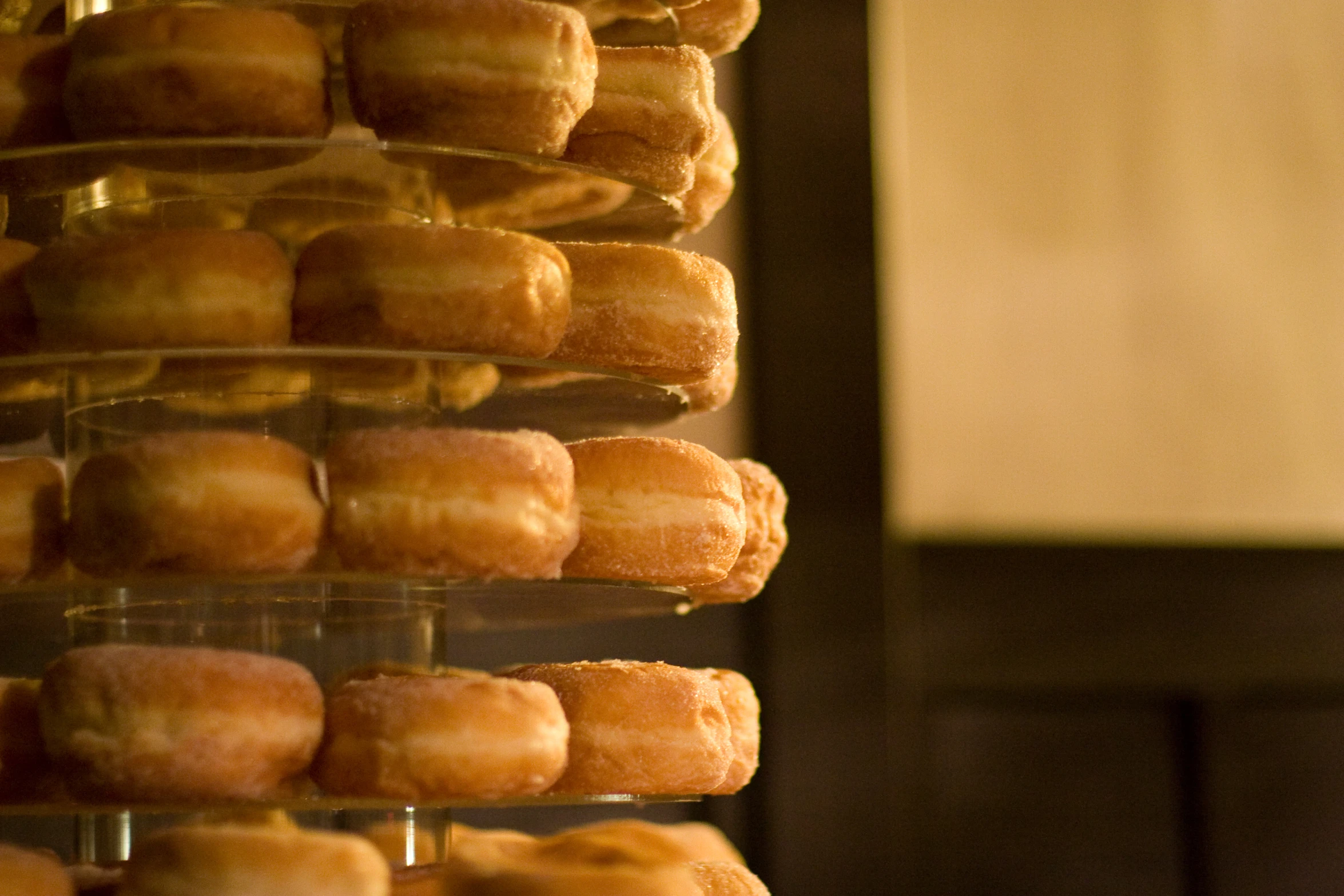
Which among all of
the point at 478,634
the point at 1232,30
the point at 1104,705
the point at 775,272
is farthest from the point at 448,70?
the point at 1232,30

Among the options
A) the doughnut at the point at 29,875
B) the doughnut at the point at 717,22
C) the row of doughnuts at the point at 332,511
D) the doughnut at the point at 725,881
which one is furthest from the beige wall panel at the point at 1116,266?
the doughnut at the point at 29,875

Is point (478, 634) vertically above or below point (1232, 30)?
below

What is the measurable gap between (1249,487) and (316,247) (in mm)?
1531

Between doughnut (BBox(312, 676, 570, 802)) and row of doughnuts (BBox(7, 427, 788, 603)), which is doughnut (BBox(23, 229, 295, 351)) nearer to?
row of doughnuts (BBox(7, 427, 788, 603))

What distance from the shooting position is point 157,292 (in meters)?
0.59

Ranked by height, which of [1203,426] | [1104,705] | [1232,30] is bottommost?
[1104,705]

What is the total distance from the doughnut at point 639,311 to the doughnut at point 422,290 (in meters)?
0.06

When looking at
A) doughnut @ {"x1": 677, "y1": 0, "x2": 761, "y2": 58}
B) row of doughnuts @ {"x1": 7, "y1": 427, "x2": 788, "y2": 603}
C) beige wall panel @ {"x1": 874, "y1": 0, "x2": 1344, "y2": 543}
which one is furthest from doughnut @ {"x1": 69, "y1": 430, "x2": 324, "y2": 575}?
beige wall panel @ {"x1": 874, "y1": 0, "x2": 1344, "y2": 543}

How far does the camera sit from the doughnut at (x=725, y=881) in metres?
0.69

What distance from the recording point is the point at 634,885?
0.58 m

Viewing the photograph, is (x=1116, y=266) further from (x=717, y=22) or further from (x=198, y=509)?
(x=198, y=509)

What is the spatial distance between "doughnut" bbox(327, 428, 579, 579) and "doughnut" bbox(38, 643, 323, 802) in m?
0.07

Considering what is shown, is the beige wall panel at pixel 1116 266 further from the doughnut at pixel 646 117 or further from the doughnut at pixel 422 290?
the doughnut at pixel 422 290

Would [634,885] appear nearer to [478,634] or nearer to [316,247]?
[316,247]
